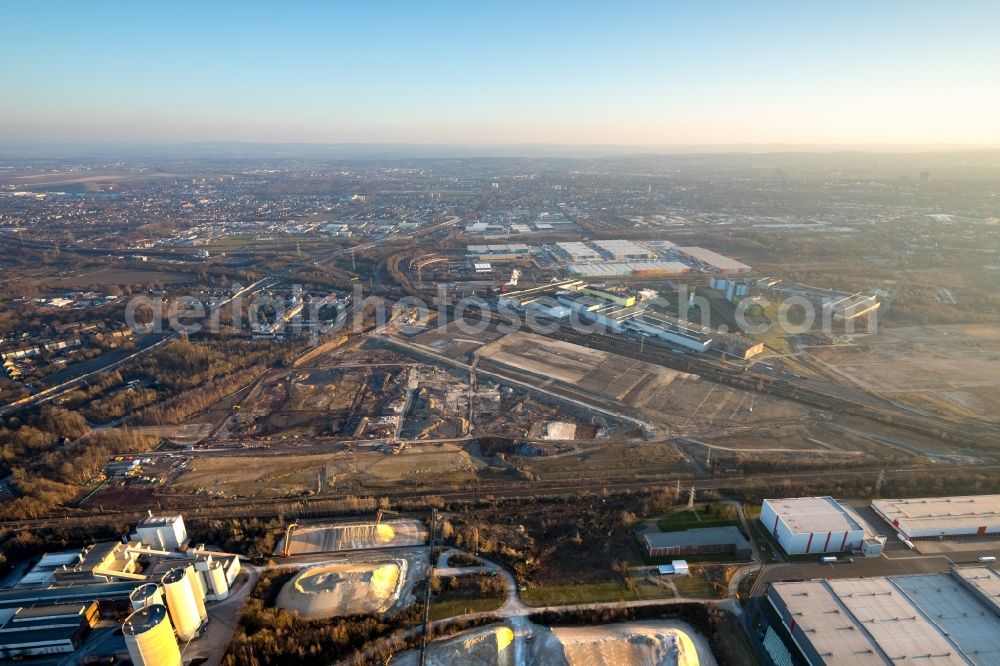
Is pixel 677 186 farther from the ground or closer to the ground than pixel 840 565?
farther from the ground

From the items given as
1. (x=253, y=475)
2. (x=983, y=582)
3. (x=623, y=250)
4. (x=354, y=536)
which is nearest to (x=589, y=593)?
(x=354, y=536)

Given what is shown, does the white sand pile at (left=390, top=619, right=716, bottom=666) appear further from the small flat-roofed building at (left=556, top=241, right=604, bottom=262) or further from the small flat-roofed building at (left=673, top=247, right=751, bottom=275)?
the small flat-roofed building at (left=556, top=241, right=604, bottom=262)

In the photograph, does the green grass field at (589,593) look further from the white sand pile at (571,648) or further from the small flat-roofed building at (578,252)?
the small flat-roofed building at (578,252)

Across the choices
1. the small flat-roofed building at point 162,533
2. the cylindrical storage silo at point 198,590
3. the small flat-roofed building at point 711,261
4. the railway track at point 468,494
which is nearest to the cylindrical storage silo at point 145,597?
the cylindrical storage silo at point 198,590

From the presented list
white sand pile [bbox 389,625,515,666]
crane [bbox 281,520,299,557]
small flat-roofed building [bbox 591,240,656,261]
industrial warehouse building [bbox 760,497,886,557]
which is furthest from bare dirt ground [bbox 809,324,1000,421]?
crane [bbox 281,520,299,557]

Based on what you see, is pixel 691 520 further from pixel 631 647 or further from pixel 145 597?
pixel 145 597

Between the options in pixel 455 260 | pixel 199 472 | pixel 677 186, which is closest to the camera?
pixel 199 472

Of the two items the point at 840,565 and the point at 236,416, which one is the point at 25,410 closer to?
the point at 236,416

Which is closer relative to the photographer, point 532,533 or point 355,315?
point 532,533

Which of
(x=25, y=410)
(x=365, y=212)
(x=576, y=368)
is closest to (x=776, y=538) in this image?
(x=576, y=368)
